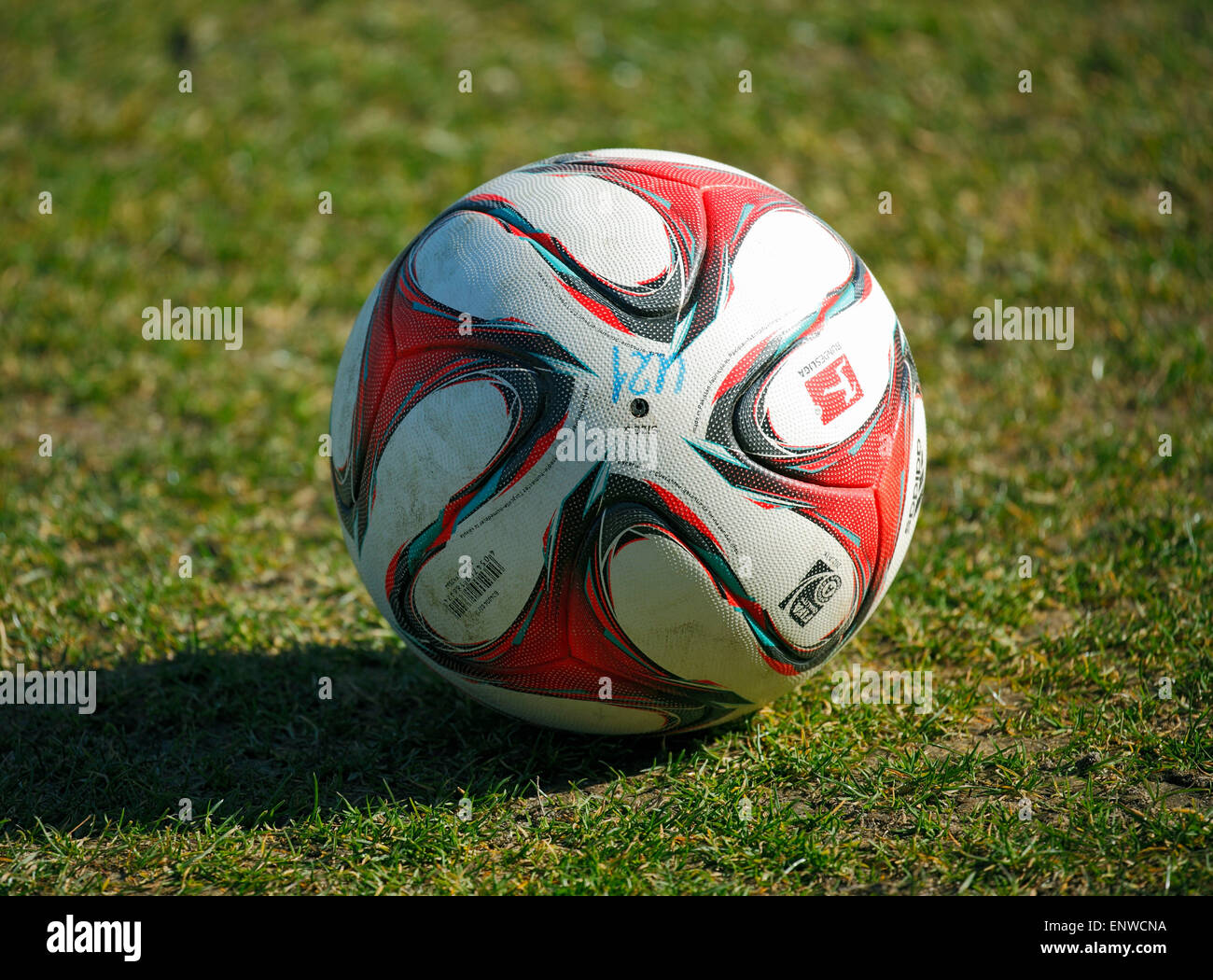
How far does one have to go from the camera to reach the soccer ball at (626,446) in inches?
120

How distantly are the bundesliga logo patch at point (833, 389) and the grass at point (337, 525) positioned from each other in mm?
1083

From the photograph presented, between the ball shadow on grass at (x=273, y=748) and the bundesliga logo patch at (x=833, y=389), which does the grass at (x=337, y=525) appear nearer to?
the ball shadow on grass at (x=273, y=748)

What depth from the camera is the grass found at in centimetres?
330

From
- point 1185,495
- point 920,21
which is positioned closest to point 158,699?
point 1185,495

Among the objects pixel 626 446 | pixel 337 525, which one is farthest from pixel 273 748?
pixel 626 446

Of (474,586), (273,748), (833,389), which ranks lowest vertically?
(273,748)

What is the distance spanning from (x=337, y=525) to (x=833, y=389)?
8.38 ft

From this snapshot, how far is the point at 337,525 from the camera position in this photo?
501 cm

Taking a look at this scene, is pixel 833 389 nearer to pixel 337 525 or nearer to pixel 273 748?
pixel 273 748

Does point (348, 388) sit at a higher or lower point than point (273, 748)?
higher

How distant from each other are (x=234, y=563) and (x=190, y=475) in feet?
2.67

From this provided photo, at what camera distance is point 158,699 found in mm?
3973

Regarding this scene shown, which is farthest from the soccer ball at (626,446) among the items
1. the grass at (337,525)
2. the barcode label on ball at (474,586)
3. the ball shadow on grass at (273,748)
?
the grass at (337,525)

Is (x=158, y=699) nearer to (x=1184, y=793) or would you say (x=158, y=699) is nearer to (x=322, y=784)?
(x=322, y=784)
